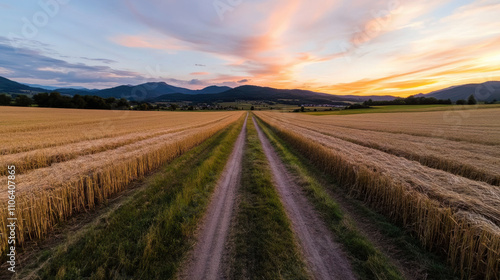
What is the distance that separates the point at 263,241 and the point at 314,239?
152 centimetres

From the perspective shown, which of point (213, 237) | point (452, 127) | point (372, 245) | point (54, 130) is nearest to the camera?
point (372, 245)

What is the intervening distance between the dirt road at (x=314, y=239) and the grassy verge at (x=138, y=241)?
125 inches

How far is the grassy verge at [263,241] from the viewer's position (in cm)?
421

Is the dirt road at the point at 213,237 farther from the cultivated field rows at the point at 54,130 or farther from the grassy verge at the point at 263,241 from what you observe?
the cultivated field rows at the point at 54,130

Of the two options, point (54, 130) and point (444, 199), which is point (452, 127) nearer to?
point (444, 199)

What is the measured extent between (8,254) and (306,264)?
266 inches

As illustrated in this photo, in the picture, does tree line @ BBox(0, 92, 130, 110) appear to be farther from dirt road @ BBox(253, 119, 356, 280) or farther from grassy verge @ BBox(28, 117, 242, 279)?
dirt road @ BBox(253, 119, 356, 280)

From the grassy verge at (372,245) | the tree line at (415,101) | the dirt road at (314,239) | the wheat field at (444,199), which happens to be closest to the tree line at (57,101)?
the dirt road at (314,239)

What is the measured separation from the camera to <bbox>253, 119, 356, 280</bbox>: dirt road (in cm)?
431

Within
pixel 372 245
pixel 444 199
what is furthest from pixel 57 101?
pixel 444 199

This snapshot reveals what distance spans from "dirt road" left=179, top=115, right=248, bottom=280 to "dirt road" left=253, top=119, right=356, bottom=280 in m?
2.14

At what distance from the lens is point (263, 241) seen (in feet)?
16.7

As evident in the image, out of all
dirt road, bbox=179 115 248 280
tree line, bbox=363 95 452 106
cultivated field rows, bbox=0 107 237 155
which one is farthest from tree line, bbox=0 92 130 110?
tree line, bbox=363 95 452 106

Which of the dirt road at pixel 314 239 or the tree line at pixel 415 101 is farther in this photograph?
the tree line at pixel 415 101
